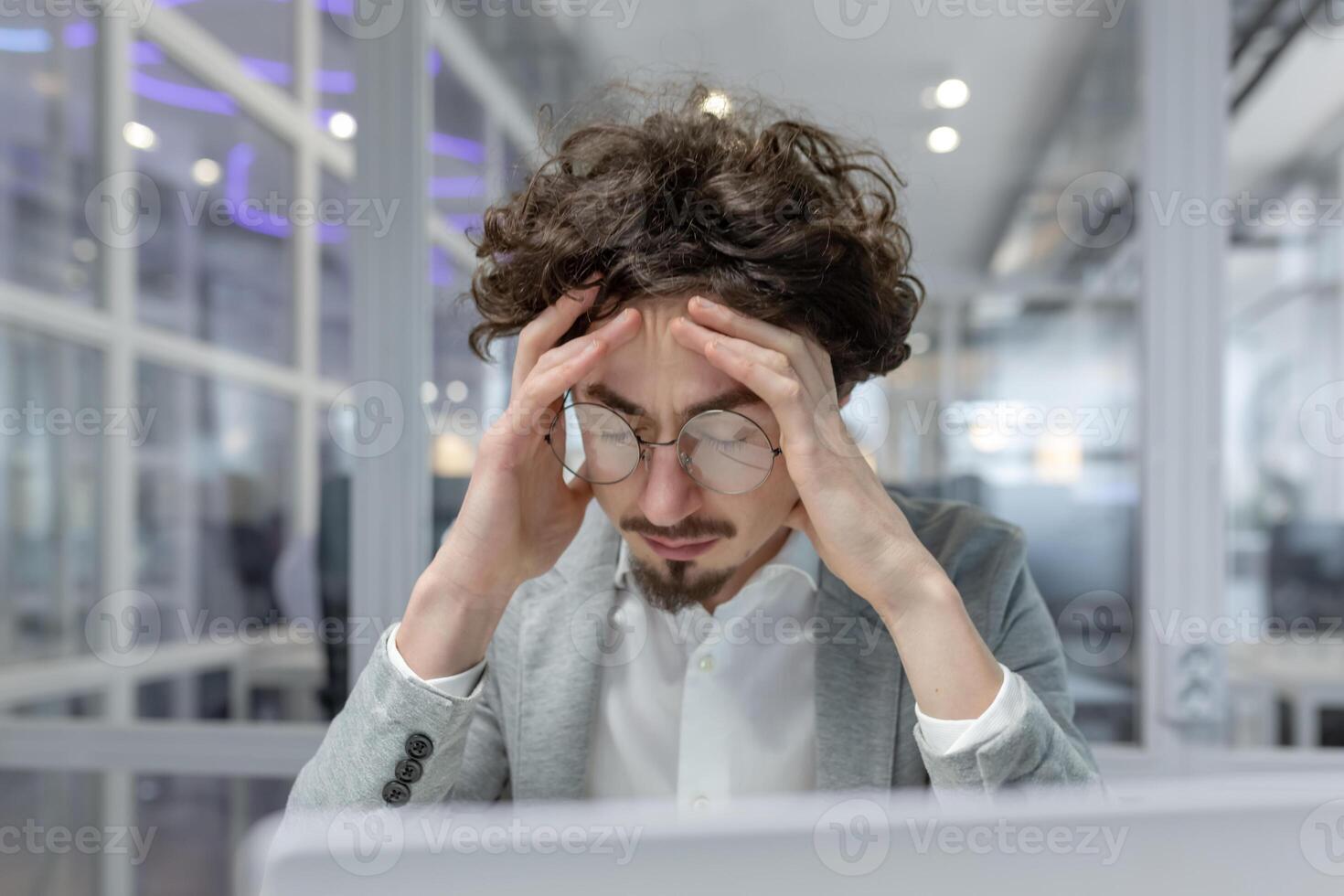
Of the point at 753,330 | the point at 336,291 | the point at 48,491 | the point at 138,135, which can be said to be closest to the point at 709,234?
the point at 753,330

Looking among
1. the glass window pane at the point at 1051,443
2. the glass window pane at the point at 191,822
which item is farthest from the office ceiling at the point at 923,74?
the glass window pane at the point at 191,822

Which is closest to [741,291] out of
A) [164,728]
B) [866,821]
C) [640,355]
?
[640,355]

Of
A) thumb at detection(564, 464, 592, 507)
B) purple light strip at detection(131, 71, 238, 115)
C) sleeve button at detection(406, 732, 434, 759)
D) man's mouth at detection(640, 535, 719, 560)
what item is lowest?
sleeve button at detection(406, 732, 434, 759)

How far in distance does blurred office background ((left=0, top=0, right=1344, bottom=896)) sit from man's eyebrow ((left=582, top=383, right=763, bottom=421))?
874 millimetres

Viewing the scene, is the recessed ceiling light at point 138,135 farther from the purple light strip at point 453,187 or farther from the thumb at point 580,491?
the thumb at point 580,491

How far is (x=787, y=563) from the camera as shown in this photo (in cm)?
120

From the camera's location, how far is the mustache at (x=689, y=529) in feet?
3.42

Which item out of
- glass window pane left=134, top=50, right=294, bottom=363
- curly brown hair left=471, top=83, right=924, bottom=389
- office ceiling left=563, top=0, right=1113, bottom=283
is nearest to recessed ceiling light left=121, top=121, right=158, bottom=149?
glass window pane left=134, top=50, right=294, bottom=363

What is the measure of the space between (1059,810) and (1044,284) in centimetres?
171

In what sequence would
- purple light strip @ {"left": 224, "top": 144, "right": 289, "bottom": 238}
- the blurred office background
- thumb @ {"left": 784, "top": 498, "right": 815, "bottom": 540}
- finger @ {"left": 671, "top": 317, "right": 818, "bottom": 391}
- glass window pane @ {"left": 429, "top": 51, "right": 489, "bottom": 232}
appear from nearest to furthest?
finger @ {"left": 671, "top": 317, "right": 818, "bottom": 391} → thumb @ {"left": 784, "top": 498, "right": 815, "bottom": 540} → the blurred office background → glass window pane @ {"left": 429, "top": 51, "right": 489, "bottom": 232} → purple light strip @ {"left": 224, "top": 144, "right": 289, "bottom": 238}

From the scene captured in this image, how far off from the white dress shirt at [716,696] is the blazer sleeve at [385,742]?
74 millimetres

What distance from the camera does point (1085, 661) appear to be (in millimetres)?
1911

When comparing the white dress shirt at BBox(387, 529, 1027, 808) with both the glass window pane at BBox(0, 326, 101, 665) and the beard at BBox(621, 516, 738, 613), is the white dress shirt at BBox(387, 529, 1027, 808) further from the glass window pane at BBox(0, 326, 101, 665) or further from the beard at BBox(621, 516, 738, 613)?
A: the glass window pane at BBox(0, 326, 101, 665)

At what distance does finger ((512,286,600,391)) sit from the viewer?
1.05m
